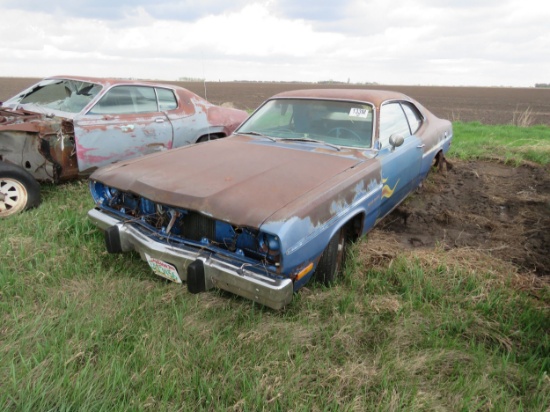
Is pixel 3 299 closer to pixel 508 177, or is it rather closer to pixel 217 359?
pixel 217 359

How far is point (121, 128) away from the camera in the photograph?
15.6ft

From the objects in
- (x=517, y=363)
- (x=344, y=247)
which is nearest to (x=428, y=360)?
(x=517, y=363)

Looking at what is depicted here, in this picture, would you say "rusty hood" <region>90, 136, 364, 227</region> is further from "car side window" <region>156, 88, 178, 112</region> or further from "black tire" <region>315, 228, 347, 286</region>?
"car side window" <region>156, 88, 178, 112</region>

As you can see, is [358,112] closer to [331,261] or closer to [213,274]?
[331,261]

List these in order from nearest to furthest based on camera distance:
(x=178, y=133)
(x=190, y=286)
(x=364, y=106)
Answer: (x=190, y=286)
(x=364, y=106)
(x=178, y=133)

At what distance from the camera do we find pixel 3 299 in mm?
2551

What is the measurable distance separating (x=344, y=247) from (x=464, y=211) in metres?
2.33

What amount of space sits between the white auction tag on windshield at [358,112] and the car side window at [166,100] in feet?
9.54

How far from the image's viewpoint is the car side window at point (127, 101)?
4.76 meters

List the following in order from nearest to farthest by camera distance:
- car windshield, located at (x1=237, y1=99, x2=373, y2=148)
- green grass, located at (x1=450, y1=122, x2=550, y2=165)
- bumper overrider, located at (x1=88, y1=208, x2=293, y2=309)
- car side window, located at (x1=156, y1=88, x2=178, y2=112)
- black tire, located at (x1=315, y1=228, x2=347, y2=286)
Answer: bumper overrider, located at (x1=88, y1=208, x2=293, y2=309) → black tire, located at (x1=315, y1=228, x2=347, y2=286) → car windshield, located at (x1=237, y1=99, x2=373, y2=148) → car side window, located at (x1=156, y1=88, x2=178, y2=112) → green grass, located at (x1=450, y1=122, x2=550, y2=165)

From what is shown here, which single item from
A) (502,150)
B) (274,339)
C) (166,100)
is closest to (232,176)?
(274,339)

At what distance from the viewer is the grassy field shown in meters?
1.87

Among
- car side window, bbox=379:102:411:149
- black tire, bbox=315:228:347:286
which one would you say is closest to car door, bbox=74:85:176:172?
car side window, bbox=379:102:411:149

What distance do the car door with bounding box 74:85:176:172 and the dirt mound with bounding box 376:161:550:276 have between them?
311cm
